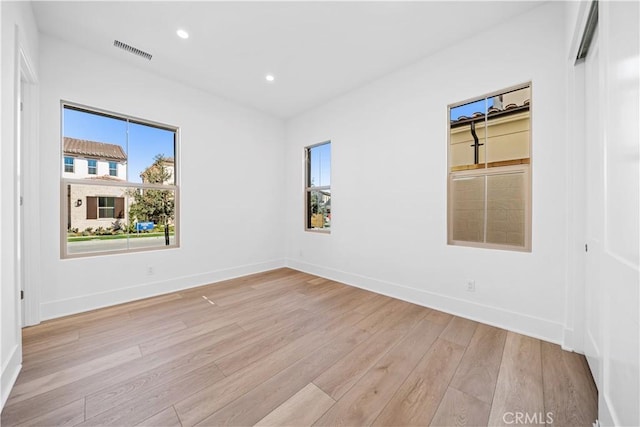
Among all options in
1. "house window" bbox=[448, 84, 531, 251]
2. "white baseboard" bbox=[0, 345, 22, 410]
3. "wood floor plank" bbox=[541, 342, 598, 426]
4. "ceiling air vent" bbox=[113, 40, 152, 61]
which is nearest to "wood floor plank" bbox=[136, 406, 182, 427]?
"white baseboard" bbox=[0, 345, 22, 410]

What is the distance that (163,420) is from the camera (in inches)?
51.4

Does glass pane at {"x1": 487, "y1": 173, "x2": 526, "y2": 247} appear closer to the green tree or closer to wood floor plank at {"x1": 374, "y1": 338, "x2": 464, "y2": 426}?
wood floor plank at {"x1": 374, "y1": 338, "x2": 464, "y2": 426}

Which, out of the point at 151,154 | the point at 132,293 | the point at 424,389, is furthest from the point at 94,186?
the point at 424,389

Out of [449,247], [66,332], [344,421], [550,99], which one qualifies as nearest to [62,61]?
[66,332]

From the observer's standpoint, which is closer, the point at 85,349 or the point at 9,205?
the point at 9,205

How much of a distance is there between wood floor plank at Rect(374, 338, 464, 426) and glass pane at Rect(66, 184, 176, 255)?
3.37 meters

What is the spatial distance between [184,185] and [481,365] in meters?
3.92

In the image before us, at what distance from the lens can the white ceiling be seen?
7.25 ft

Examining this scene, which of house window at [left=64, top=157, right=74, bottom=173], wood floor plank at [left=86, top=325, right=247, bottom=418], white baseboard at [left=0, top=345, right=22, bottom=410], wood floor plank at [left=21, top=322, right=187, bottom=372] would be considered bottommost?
wood floor plank at [left=86, top=325, right=247, bottom=418]

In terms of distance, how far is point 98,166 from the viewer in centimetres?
289

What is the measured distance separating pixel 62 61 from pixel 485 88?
450 centimetres

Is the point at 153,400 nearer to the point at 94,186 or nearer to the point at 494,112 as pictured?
the point at 94,186

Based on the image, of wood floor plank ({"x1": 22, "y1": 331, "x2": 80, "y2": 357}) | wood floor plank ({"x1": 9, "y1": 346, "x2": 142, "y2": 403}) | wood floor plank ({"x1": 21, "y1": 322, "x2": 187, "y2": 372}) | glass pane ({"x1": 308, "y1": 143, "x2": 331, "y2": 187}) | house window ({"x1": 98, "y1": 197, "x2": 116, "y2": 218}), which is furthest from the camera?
glass pane ({"x1": 308, "y1": 143, "x2": 331, "y2": 187})

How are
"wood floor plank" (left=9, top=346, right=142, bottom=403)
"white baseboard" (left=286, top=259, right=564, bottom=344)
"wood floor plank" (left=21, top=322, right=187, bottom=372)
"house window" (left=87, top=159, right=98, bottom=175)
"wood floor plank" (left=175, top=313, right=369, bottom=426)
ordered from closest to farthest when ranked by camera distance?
"wood floor plank" (left=175, top=313, right=369, bottom=426), "wood floor plank" (left=9, top=346, right=142, bottom=403), "wood floor plank" (left=21, top=322, right=187, bottom=372), "white baseboard" (left=286, top=259, right=564, bottom=344), "house window" (left=87, top=159, right=98, bottom=175)
